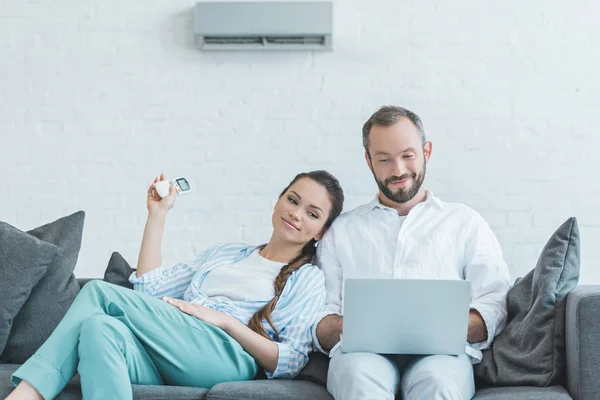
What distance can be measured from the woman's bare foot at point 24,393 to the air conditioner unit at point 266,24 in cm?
190

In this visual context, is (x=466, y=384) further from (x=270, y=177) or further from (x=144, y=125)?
(x=144, y=125)

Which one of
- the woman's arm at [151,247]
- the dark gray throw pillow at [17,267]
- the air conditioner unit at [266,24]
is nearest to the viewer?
the dark gray throw pillow at [17,267]

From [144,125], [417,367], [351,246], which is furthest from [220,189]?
[417,367]

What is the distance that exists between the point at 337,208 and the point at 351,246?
17 centimetres

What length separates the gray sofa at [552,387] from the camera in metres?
2.08

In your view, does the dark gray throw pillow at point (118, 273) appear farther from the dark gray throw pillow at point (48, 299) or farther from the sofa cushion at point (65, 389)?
the sofa cushion at point (65, 389)

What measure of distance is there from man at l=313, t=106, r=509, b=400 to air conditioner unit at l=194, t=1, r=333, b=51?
91cm

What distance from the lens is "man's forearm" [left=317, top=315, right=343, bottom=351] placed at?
7.89 feet

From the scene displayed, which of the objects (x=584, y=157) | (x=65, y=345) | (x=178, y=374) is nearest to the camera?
(x=65, y=345)

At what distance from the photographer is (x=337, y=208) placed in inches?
108

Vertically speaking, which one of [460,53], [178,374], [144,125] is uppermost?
[460,53]

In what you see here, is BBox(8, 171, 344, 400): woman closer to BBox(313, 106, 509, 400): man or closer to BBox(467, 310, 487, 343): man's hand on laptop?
BBox(313, 106, 509, 400): man

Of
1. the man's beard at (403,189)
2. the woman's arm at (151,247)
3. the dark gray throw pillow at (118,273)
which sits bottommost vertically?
the dark gray throw pillow at (118,273)

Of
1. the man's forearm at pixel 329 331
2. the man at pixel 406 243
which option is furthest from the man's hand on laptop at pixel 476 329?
the man's forearm at pixel 329 331
